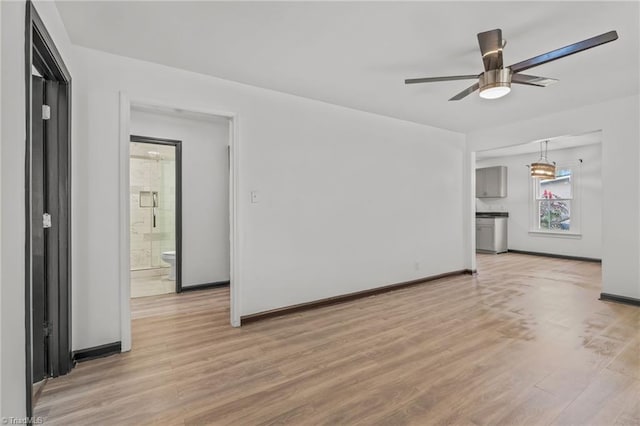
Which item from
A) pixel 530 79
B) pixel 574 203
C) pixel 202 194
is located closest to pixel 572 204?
pixel 574 203

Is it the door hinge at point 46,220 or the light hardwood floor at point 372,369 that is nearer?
the light hardwood floor at point 372,369

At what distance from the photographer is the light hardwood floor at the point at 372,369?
5.99ft

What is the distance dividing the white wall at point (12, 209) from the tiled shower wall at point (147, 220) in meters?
4.88

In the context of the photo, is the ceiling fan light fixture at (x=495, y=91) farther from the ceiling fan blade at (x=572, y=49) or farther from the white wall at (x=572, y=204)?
the white wall at (x=572, y=204)

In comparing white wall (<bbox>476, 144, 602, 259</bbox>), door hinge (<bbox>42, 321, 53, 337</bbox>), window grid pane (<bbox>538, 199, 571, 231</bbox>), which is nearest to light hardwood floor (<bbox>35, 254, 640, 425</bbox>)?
door hinge (<bbox>42, 321, 53, 337</bbox>)

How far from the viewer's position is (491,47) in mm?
2156

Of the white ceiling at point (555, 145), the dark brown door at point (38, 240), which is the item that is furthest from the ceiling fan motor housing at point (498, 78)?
the white ceiling at point (555, 145)

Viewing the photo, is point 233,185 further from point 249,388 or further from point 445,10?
point 445,10

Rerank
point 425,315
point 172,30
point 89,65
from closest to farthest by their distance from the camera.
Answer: point 172,30 → point 89,65 → point 425,315

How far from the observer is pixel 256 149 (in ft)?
10.9

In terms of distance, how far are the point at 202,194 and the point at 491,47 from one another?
159 inches

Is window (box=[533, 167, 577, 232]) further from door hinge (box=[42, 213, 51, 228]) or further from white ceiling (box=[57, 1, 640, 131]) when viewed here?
door hinge (box=[42, 213, 51, 228])

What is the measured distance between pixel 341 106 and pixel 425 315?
2707 millimetres

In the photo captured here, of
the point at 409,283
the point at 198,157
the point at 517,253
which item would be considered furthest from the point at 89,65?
the point at 517,253
